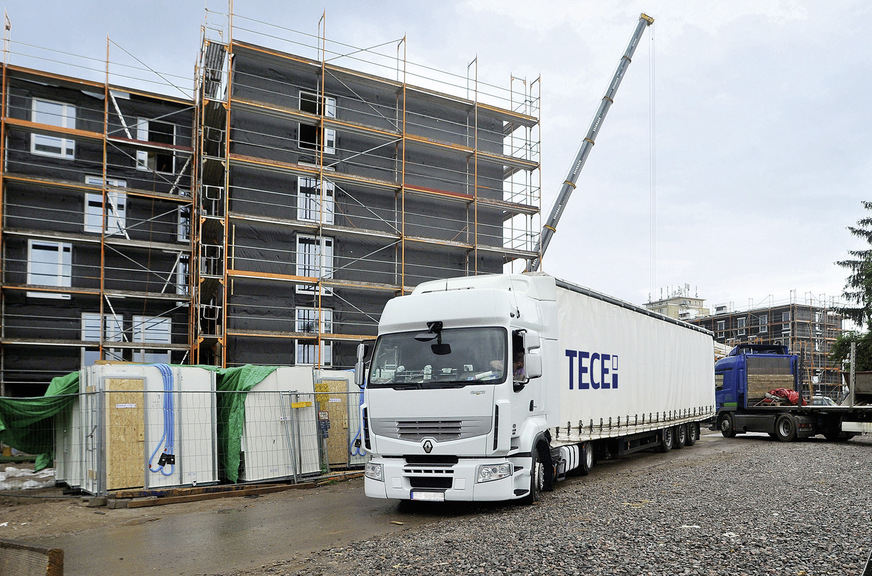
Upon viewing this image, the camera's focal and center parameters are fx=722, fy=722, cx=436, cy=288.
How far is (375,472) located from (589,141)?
1127 inches

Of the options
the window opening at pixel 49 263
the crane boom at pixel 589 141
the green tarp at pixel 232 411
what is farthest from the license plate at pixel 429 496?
the crane boom at pixel 589 141

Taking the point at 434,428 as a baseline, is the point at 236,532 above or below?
below

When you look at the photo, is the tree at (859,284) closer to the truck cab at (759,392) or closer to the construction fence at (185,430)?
the truck cab at (759,392)

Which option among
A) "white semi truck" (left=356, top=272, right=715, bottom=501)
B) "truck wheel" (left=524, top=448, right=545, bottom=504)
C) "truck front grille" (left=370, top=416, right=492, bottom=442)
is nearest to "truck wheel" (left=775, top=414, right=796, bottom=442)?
"white semi truck" (left=356, top=272, right=715, bottom=501)

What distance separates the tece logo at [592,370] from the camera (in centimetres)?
1213

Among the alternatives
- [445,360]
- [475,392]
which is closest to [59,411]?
[445,360]

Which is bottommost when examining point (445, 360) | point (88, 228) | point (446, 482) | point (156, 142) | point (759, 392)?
point (759, 392)

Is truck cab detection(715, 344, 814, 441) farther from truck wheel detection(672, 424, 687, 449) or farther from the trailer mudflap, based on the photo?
truck wheel detection(672, 424, 687, 449)

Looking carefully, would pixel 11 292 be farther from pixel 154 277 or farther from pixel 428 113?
pixel 428 113

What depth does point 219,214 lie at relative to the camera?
23.1 metres

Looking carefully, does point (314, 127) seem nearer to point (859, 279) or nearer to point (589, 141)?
point (589, 141)

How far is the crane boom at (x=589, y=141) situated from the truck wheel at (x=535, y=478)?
2207 centimetres

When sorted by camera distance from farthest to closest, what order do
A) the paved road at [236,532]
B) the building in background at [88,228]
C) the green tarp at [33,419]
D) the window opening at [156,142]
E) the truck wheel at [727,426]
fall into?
the window opening at [156,142] < the truck wheel at [727,426] < the building in background at [88,228] < the green tarp at [33,419] < the paved road at [236,532]

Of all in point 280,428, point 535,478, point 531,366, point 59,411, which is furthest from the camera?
point 280,428
